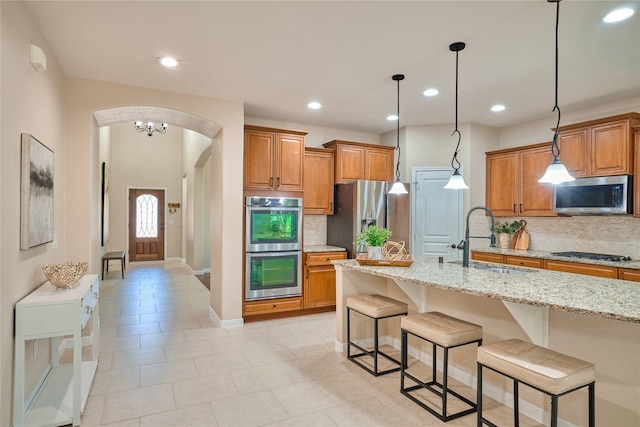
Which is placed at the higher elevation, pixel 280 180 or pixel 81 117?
pixel 81 117

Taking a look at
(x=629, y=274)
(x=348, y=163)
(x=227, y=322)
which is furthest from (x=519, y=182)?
(x=227, y=322)

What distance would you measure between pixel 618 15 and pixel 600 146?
6.61 feet

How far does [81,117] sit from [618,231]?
6010mm

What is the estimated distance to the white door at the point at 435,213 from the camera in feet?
17.7

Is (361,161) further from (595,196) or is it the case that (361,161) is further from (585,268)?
(585,268)

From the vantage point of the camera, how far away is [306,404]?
258 cm

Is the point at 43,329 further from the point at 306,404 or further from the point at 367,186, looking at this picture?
the point at 367,186

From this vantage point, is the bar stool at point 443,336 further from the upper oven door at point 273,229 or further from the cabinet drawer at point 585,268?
the upper oven door at point 273,229

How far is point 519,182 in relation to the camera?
4969 mm

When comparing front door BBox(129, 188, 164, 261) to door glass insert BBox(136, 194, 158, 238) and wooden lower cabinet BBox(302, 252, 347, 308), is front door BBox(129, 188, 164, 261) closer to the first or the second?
door glass insert BBox(136, 194, 158, 238)

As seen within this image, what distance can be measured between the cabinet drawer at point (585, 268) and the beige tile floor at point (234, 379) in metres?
2.21

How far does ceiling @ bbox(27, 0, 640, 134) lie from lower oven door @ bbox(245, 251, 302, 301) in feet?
6.43

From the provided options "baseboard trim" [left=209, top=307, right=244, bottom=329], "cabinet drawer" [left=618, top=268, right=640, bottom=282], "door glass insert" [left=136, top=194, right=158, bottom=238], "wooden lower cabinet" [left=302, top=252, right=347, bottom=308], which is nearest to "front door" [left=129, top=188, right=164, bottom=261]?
"door glass insert" [left=136, top=194, right=158, bottom=238]

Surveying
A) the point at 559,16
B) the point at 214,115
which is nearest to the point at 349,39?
the point at 559,16
